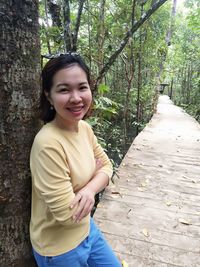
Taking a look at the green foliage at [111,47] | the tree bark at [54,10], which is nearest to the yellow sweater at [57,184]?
the green foliage at [111,47]

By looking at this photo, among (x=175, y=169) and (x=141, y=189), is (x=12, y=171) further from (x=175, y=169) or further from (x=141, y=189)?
(x=175, y=169)

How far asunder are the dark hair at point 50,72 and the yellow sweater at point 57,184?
77 millimetres

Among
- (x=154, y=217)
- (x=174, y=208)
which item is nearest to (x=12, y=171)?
(x=154, y=217)

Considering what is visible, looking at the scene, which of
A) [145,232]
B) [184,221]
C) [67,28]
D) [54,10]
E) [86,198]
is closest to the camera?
[86,198]

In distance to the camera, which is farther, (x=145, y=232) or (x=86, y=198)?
(x=145, y=232)

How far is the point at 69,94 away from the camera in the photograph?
1280 millimetres

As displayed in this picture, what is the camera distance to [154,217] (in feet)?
9.82

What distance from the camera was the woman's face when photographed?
4.14 ft

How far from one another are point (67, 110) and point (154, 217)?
2127 mm

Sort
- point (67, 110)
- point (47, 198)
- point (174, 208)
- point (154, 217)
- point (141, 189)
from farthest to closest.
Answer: point (141, 189)
point (174, 208)
point (154, 217)
point (67, 110)
point (47, 198)

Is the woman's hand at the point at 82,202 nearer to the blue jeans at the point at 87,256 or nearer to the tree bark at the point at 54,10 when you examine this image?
the blue jeans at the point at 87,256

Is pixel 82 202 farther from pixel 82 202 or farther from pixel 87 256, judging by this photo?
pixel 87 256

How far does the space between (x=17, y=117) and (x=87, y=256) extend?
2.63ft

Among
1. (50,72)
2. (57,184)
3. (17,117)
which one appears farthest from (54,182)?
(50,72)
